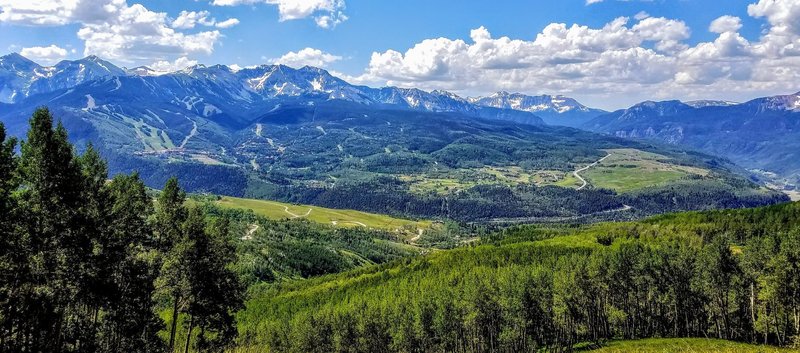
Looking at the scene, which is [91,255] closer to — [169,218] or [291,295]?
[169,218]

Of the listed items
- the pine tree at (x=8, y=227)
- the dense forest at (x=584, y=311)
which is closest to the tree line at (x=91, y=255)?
the pine tree at (x=8, y=227)

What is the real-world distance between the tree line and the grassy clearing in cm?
6464

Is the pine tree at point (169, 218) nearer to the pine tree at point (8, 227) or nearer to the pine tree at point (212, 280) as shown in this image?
the pine tree at point (212, 280)

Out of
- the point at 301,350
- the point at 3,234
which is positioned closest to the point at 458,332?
the point at 301,350

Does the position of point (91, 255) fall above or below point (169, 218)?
below

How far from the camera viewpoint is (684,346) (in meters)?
84.1

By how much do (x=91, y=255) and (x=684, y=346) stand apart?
85351 millimetres

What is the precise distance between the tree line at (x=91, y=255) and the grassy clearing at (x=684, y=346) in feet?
212

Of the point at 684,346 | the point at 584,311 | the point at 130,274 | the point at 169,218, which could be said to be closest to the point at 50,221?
the point at 130,274

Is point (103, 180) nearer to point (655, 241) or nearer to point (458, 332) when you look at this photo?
point (458, 332)

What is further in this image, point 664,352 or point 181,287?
point 664,352

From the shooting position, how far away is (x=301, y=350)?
11656 centimetres

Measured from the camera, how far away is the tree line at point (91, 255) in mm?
35906

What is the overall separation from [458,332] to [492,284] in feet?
40.9
